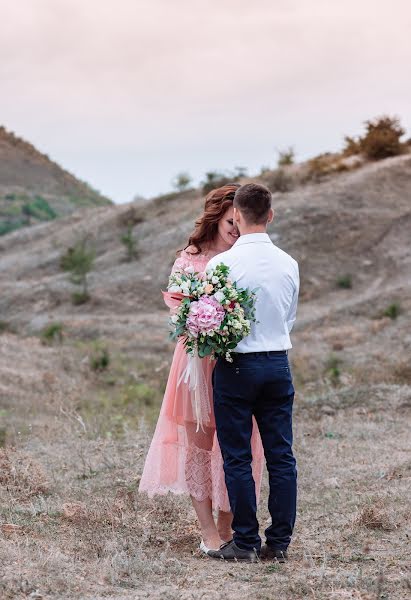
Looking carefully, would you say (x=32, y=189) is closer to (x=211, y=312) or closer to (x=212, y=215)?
(x=212, y=215)

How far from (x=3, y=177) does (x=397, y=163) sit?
32.8 m

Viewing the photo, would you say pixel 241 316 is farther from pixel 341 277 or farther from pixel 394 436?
pixel 341 277

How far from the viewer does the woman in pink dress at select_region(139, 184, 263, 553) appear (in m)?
5.11

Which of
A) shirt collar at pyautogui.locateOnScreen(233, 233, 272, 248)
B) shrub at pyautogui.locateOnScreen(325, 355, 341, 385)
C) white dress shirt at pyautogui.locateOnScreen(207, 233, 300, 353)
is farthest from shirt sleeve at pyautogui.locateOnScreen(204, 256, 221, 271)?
shrub at pyautogui.locateOnScreen(325, 355, 341, 385)

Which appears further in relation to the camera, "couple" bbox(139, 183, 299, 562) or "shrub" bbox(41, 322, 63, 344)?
"shrub" bbox(41, 322, 63, 344)

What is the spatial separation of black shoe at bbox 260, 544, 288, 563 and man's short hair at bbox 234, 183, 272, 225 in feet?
6.25

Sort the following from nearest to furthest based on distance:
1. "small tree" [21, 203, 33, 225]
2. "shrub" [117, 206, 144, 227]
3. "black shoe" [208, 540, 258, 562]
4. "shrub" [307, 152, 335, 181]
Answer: "black shoe" [208, 540, 258, 562] < "shrub" [307, 152, 335, 181] < "shrub" [117, 206, 144, 227] < "small tree" [21, 203, 33, 225]

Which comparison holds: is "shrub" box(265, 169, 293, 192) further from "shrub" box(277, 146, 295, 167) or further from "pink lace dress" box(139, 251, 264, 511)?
"pink lace dress" box(139, 251, 264, 511)

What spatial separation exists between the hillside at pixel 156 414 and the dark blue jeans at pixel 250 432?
27 centimetres

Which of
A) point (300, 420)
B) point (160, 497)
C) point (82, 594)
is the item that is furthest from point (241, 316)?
point (300, 420)

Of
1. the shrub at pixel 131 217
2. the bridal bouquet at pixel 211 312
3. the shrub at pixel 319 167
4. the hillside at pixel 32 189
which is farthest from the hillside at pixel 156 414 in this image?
the hillside at pixel 32 189

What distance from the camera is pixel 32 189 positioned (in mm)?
60500

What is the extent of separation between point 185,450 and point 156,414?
23.7 feet

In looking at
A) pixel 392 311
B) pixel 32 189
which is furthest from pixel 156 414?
pixel 32 189
